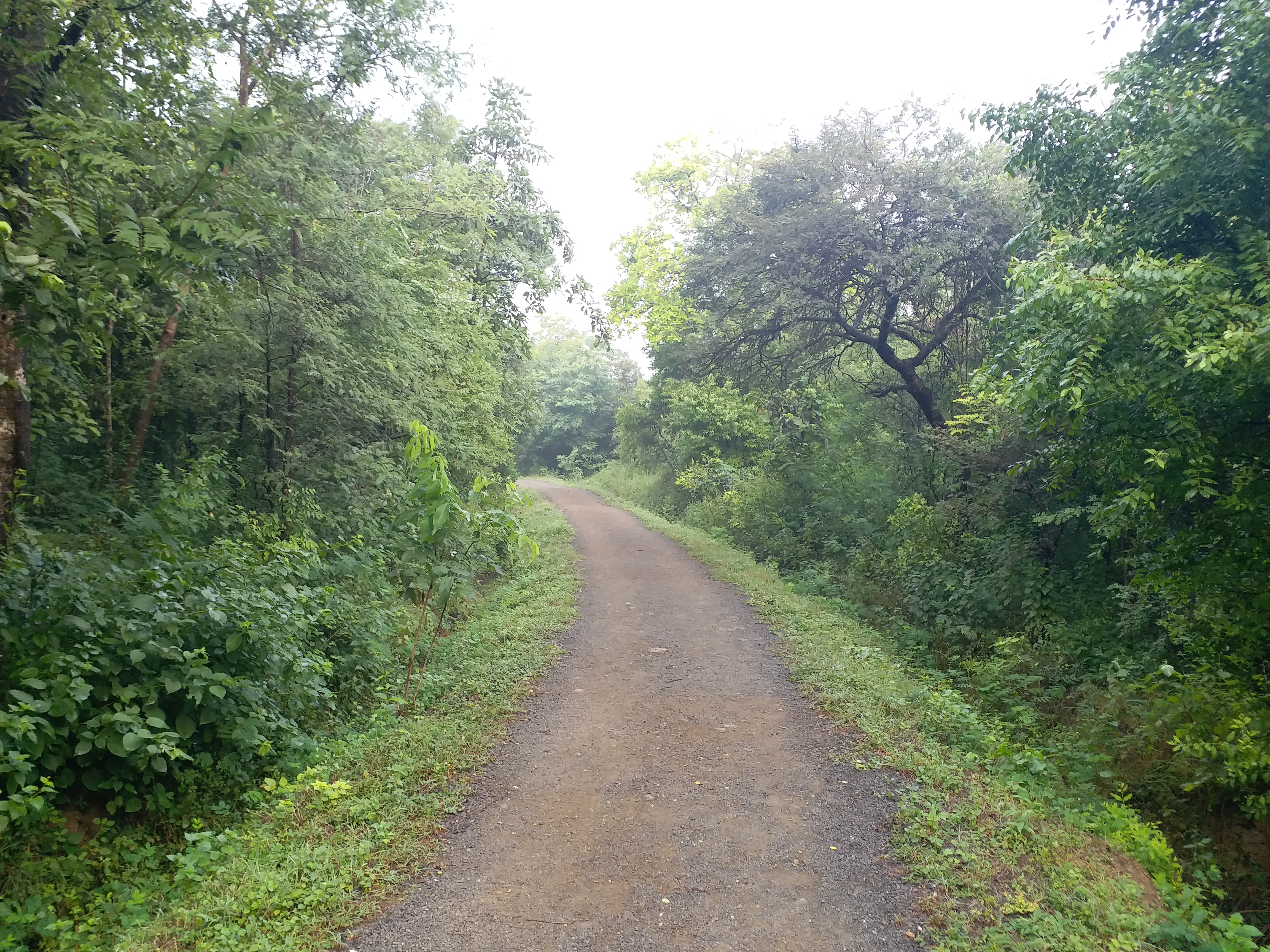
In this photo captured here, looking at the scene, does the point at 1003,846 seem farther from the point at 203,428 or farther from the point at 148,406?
the point at 203,428

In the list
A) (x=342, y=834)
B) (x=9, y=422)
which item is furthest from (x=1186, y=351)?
(x=9, y=422)

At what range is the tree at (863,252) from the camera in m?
11.7

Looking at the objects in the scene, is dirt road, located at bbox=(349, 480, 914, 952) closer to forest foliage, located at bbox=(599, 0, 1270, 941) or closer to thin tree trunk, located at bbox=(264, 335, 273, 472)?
forest foliage, located at bbox=(599, 0, 1270, 941)

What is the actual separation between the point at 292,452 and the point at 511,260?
8.20 m

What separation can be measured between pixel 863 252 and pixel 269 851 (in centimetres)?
1166

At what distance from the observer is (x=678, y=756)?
17.5ft

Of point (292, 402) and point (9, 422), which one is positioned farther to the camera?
point (292, 402)

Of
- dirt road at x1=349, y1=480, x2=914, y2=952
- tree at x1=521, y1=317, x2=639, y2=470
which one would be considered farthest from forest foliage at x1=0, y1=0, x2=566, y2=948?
tree at x1=521, y1=317, x2=639, y2=470

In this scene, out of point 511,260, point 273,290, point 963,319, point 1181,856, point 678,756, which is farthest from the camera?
point 511,260

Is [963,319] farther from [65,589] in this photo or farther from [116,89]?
[65,589]

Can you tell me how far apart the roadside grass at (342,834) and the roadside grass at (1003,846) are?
277 cm

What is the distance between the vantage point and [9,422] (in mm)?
4809

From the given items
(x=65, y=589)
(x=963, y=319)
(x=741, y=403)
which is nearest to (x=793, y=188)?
(x=963, y=319)

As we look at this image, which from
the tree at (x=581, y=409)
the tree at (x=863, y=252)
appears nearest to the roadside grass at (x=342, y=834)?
the tree at (x=863, y=252)
